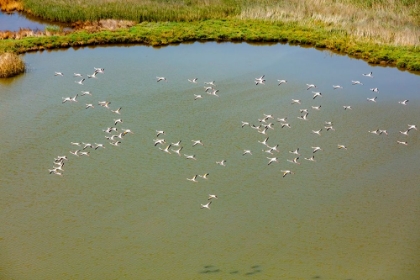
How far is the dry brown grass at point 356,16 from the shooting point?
3566 cm

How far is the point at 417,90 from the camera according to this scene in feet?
99.5

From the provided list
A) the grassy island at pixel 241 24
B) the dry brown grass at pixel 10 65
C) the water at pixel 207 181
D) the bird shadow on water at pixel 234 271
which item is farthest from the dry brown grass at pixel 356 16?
the bird shadow on water at pixel 234 271

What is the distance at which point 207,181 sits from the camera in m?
21.7

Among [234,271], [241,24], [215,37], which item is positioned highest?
[241,24]

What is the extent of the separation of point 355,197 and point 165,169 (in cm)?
696

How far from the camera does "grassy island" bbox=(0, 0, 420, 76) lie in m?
→ 35.0

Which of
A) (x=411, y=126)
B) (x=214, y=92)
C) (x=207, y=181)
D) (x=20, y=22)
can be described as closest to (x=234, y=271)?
(x=207, y=181)

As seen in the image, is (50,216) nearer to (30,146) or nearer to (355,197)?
(30,146)

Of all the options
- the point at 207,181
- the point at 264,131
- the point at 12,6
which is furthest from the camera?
the point at 12,6

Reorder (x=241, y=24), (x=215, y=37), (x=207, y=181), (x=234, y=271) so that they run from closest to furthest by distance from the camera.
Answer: (x=234, y=271), (x=207, y=181), (x=215, y=37), (x=241, y=24)

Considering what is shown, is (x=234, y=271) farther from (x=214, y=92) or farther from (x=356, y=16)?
(x=356, y=16)

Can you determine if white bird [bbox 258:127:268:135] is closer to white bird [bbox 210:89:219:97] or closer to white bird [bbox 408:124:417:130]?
white bird [bbox 210:89:219:97]

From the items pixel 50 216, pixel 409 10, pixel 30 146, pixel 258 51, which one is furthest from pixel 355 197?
pixel 409 10

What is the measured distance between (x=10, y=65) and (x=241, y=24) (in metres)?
14.9
